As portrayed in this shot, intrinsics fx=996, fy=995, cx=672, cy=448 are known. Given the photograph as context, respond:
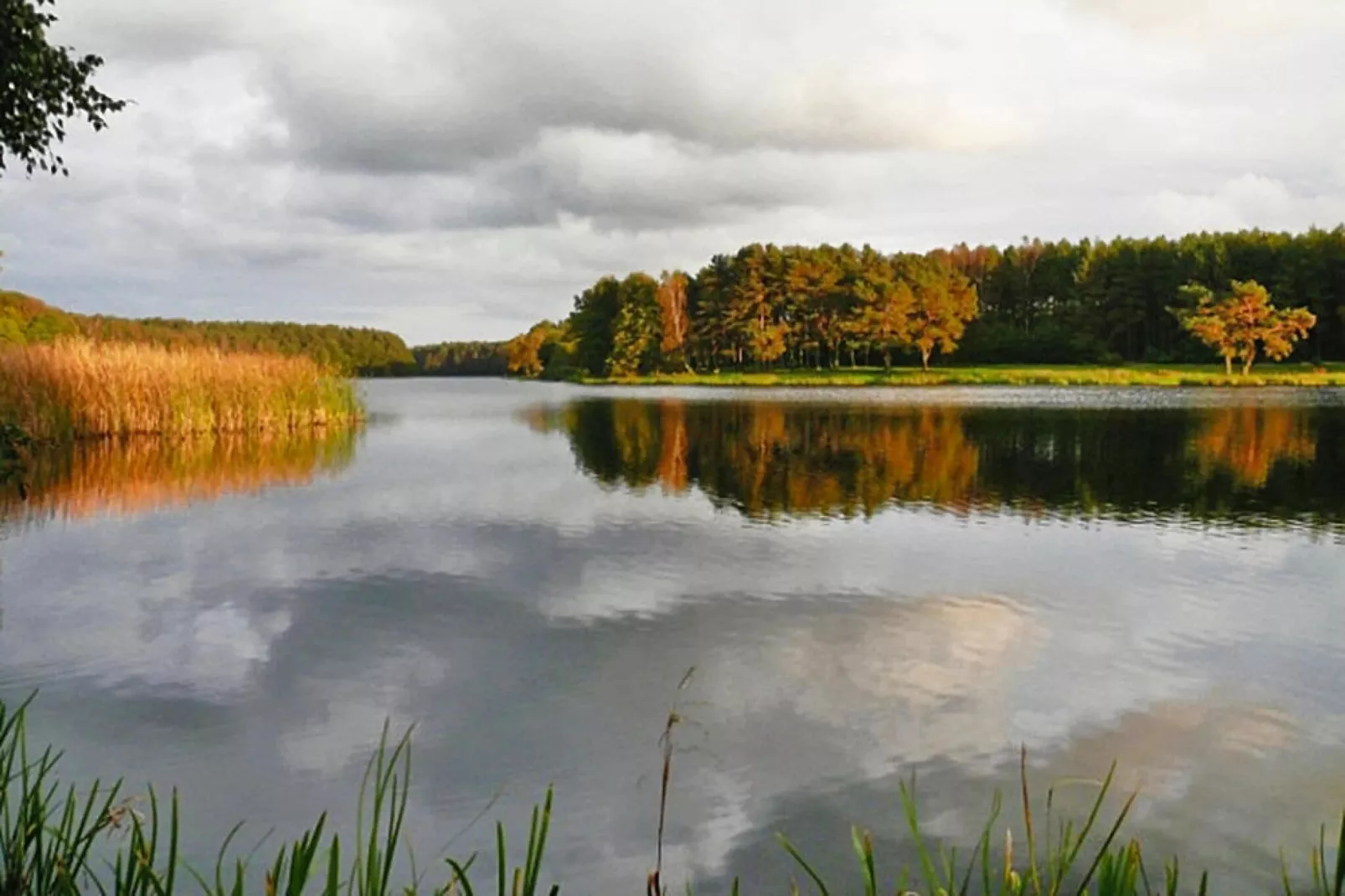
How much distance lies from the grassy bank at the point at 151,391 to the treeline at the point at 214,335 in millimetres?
1590

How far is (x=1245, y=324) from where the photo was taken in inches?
2304

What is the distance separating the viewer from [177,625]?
7.46 metres

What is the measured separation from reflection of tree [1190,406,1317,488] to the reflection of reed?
49.9ft

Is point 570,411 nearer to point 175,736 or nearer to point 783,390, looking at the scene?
point 783,390

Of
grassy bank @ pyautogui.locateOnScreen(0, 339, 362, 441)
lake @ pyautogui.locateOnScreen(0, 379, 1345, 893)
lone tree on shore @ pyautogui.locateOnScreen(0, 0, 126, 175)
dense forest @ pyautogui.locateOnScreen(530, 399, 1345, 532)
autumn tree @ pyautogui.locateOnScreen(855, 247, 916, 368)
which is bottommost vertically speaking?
lake @ pyautogui.locateOnScreen(0, 379, 1345, 893)

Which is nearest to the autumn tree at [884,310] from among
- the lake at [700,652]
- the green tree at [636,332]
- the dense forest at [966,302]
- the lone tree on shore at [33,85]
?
the dense forest at [966,302]

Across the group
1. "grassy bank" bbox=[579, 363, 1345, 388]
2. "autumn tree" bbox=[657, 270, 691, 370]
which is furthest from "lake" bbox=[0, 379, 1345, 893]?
"autumn tree" bbox=[657, 270, 691, 370]

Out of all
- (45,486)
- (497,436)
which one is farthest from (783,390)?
(45,486)

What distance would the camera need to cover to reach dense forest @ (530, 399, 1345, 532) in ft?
43.0

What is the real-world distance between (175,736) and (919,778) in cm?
381

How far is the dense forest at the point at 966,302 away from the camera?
68.9 m

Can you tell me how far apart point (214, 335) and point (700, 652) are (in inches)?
3030

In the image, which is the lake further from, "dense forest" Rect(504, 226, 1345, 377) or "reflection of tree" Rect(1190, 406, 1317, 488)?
"dense forest" Rect(504, 226, 1345, 377)

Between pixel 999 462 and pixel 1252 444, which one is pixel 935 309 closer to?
pixel 1252 444
